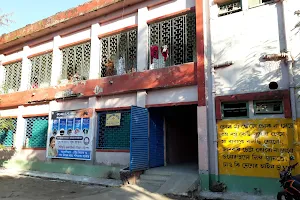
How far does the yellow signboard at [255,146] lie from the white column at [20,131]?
9585mm

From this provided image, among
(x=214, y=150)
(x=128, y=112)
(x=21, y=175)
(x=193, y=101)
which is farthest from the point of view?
(x=21, y=175)

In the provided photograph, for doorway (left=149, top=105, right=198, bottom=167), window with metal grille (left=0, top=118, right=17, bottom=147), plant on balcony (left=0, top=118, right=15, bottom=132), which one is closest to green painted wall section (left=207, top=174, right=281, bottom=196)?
doorway (left=149, top=105, right=198, bottom=167)

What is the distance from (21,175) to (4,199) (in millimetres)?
4254

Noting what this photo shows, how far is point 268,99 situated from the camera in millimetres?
7012

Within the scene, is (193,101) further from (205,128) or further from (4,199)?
(4,199)

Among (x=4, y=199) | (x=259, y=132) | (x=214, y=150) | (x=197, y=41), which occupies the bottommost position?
(x=4, y=199)

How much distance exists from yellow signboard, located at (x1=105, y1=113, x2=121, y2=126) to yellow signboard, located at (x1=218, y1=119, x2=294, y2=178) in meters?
3.95

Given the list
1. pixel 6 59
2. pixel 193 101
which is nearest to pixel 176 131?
pixel 193 101

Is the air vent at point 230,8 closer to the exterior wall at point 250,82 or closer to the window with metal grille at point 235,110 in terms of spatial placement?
the exterior wall at point 250,82

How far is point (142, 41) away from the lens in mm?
9812

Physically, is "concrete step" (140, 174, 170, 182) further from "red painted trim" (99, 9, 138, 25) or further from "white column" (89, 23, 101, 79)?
"red painted trim" (99, 9, 138, 25)

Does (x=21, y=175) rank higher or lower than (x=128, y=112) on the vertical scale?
lower

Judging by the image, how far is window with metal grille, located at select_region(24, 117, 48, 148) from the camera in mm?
12117

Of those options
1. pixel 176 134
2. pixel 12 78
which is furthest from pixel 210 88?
pixel 12 78
